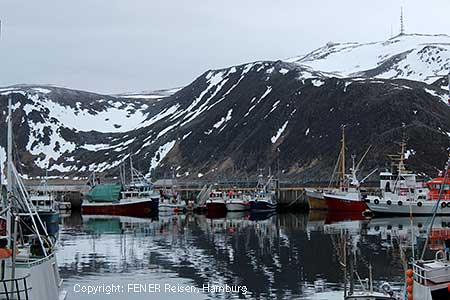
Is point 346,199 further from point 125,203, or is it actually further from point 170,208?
point 125,203

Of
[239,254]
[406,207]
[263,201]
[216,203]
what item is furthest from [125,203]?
[239,254]

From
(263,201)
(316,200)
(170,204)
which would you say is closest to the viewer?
(316,200)

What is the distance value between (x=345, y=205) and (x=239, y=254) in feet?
142

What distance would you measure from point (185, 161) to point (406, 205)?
69644 millimetres

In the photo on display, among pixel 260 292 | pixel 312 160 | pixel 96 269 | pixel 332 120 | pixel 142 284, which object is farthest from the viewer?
pixel 332 120

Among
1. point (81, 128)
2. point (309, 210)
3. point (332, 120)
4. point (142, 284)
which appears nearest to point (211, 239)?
point (142, 284)

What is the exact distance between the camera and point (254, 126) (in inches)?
5709

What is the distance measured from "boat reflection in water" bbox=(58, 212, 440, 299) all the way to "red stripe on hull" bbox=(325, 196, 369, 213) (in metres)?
9.45

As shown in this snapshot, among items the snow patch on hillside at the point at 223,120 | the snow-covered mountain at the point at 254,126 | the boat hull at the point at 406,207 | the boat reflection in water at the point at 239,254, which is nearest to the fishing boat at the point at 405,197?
the boat hull at the point at 406,207

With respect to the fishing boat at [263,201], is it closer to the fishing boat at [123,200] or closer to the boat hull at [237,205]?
the boat hull at [237,205]

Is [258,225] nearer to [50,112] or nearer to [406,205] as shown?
[406,205]

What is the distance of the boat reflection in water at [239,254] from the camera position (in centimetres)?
3481

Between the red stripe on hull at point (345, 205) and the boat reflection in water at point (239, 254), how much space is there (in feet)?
31.0

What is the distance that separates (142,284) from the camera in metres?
35.0
